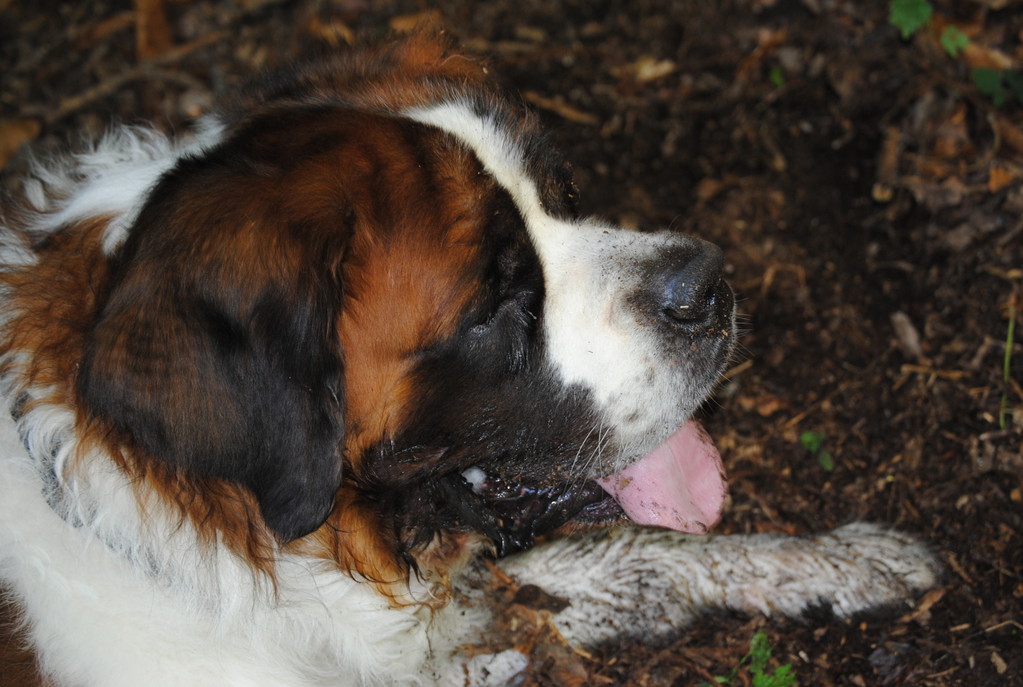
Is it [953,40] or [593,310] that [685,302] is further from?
[953,40]

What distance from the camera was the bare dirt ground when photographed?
327 cm

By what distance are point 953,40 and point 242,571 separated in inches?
147

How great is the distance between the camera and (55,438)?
2383 mm

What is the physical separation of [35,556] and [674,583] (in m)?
2.10

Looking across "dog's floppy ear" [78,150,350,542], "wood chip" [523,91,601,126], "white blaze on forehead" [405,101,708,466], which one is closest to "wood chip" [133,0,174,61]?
"wood chip" [523,91,601,126]

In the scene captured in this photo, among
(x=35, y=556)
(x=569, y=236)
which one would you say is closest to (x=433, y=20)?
(x=569, y=236)

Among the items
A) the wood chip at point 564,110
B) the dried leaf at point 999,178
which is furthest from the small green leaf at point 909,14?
the wood chip at point 564,110

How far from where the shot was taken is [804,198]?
4367mm

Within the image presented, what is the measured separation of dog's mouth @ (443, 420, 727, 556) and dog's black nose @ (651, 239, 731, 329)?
438mm

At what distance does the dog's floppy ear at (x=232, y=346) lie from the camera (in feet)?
7.04

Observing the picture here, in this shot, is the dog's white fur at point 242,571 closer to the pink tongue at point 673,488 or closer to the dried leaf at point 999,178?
the pink tongue at point 673,488

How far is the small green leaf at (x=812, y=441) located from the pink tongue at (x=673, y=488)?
69cm

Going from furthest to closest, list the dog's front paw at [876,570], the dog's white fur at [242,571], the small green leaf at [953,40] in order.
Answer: the small green leaf at [953,40] → the dog's front paw at [876,570] → the dog's white fur at [242,571]

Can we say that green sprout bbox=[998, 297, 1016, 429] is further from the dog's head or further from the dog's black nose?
the dog's black nose
